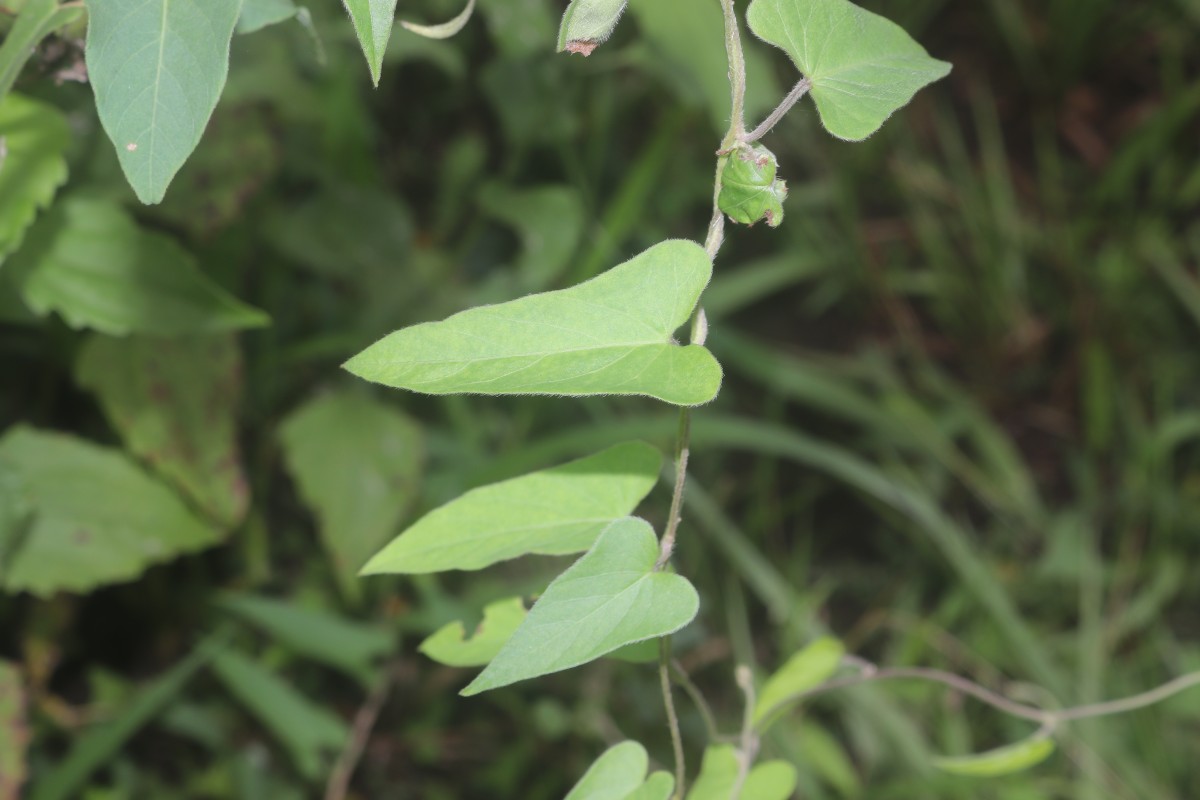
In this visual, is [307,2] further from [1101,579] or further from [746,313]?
[1101,579]

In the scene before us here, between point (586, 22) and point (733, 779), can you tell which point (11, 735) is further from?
point (586, 22)

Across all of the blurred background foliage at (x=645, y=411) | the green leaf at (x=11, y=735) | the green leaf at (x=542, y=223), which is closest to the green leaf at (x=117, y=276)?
the blurred background foliage at (x=645, y=411)

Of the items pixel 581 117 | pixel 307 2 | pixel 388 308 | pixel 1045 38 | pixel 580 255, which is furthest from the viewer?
pixel 1045 38

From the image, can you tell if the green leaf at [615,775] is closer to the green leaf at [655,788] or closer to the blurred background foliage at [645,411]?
the green leaf at [655,788]

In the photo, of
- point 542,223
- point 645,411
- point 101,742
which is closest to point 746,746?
point 101,742

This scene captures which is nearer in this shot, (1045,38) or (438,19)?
(438,19)

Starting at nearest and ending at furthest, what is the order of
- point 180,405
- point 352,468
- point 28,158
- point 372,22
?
1. point 372,22
2. point 28,158
3. point 180,405
4. point 352,468

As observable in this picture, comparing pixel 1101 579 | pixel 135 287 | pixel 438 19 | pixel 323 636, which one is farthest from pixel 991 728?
pixel 135 287
